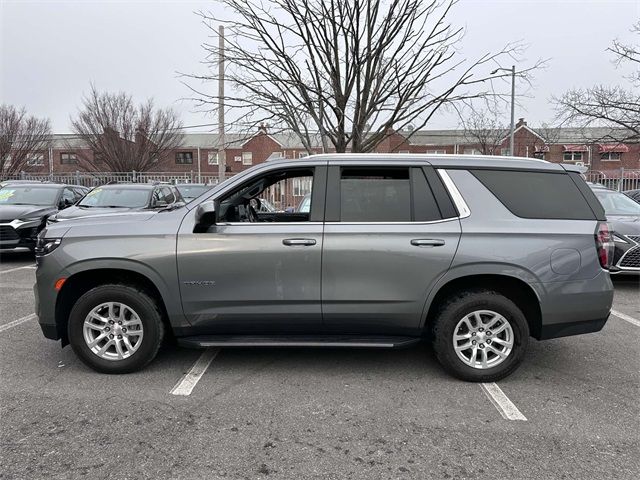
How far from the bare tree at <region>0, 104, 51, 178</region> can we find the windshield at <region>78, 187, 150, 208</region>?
2687cm

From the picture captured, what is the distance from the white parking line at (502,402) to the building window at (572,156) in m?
49.9

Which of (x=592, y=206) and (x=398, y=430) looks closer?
(x=398, y=430)

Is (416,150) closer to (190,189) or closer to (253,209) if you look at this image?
(190,189)

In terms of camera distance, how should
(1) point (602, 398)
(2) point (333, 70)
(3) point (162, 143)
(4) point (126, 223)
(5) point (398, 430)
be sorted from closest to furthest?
(5) point (398, 430) → (1) point (602, 398) → (4) point (126, 223) → (2) point (333, 70) → (3) point (162, 143)

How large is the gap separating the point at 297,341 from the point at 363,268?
84 cm

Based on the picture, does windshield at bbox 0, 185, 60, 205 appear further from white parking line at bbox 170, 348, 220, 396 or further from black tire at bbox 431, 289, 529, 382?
black tire at bbox 431, 289, 529, 382

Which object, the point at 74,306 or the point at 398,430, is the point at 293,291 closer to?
the point at 398,430

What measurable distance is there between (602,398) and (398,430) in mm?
1825

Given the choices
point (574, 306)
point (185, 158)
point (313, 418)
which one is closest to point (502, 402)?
point (574, 306)

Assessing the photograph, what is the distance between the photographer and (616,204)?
337 inches

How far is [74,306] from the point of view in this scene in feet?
12.7

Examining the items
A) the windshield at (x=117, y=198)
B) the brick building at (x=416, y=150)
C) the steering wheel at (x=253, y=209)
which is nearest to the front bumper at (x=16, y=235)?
the windshield at (x=117, y=198)

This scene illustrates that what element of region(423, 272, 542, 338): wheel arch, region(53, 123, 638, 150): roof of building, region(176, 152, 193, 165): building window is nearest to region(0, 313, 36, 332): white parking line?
region(423, 272, 542, 338): wheel arch

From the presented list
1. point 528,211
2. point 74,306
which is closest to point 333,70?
point 528,211
